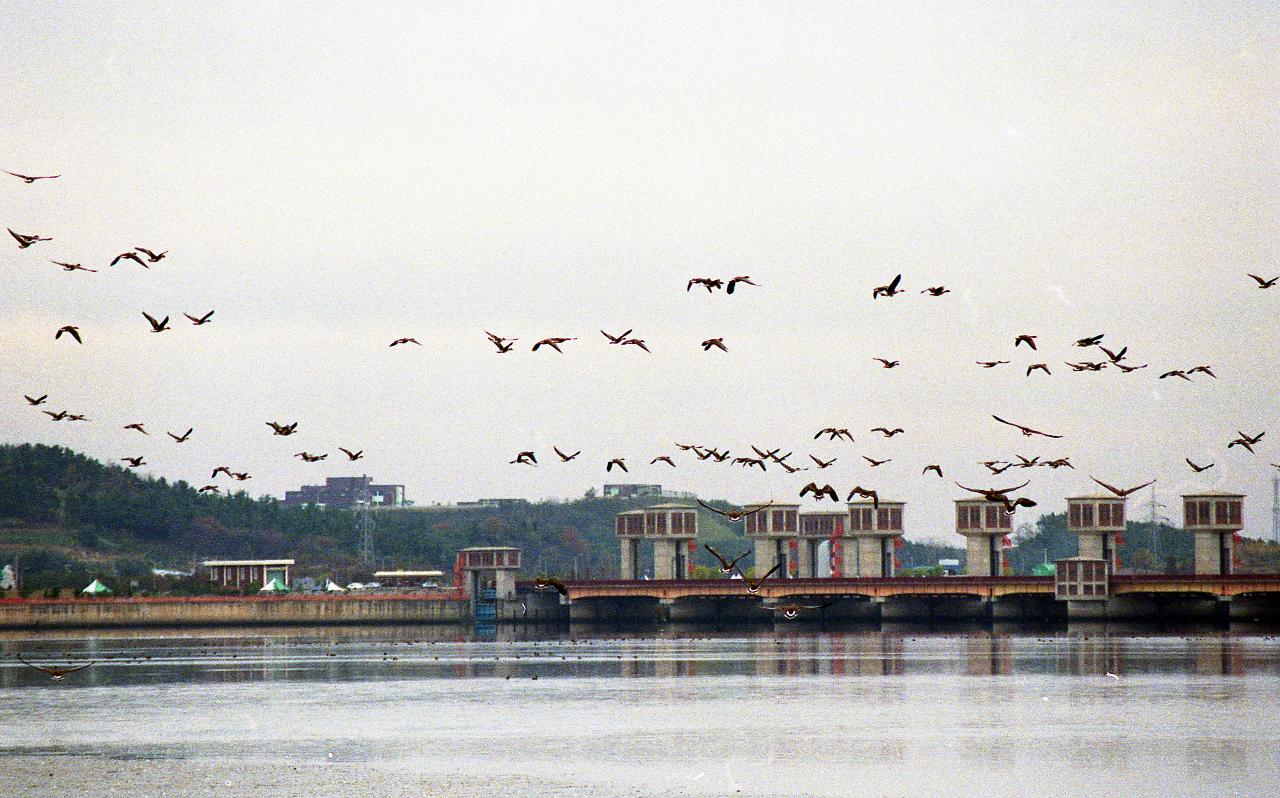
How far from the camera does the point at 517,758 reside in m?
71.7

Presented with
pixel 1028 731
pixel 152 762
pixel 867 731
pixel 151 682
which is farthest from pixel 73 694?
pixel 1028 731

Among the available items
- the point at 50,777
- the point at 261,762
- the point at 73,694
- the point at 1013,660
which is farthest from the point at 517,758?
the point at 1013,660

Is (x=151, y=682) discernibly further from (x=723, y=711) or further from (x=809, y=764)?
(x=809, y=764)

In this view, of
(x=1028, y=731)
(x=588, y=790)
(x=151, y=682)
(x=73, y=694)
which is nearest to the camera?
(x=588, y=790)

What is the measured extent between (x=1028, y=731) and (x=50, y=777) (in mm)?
40302

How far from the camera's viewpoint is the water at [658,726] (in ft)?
210

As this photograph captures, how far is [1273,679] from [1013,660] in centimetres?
3026

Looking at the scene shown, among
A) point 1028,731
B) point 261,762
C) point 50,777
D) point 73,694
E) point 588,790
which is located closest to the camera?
point 588,790

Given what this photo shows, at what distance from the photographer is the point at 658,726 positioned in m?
84.7

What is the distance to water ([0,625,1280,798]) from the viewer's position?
2525 inches

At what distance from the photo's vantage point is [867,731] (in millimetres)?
81062

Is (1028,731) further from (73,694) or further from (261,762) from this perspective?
(73,694)

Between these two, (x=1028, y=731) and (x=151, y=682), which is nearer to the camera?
(x=1028, y=731)

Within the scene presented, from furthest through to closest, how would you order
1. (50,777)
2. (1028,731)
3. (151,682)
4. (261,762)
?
(151,682), (1028,731), (261,762), (50,777)
